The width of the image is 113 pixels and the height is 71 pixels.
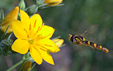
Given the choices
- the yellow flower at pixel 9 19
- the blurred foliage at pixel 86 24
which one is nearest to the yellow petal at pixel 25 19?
the yellow flower at pixel 9 19

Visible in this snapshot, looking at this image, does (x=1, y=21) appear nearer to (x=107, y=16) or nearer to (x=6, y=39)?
(x=6, y=39)

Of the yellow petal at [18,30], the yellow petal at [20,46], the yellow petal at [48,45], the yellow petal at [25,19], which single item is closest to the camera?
the yellow petal at [20,46]

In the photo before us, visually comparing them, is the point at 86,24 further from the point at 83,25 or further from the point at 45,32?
the point at 45,32

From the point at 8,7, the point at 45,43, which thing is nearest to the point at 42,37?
the point at 45,43

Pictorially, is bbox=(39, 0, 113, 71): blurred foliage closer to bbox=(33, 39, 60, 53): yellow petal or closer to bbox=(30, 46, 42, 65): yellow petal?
bbox=(33, 39, 60, 53): yellow petal

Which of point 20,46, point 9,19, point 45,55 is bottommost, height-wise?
point 45,55

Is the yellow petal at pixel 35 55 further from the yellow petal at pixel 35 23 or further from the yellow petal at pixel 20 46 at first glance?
the yellow petal at pixel 35 23

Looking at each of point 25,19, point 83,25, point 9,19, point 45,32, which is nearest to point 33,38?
point 45,32
